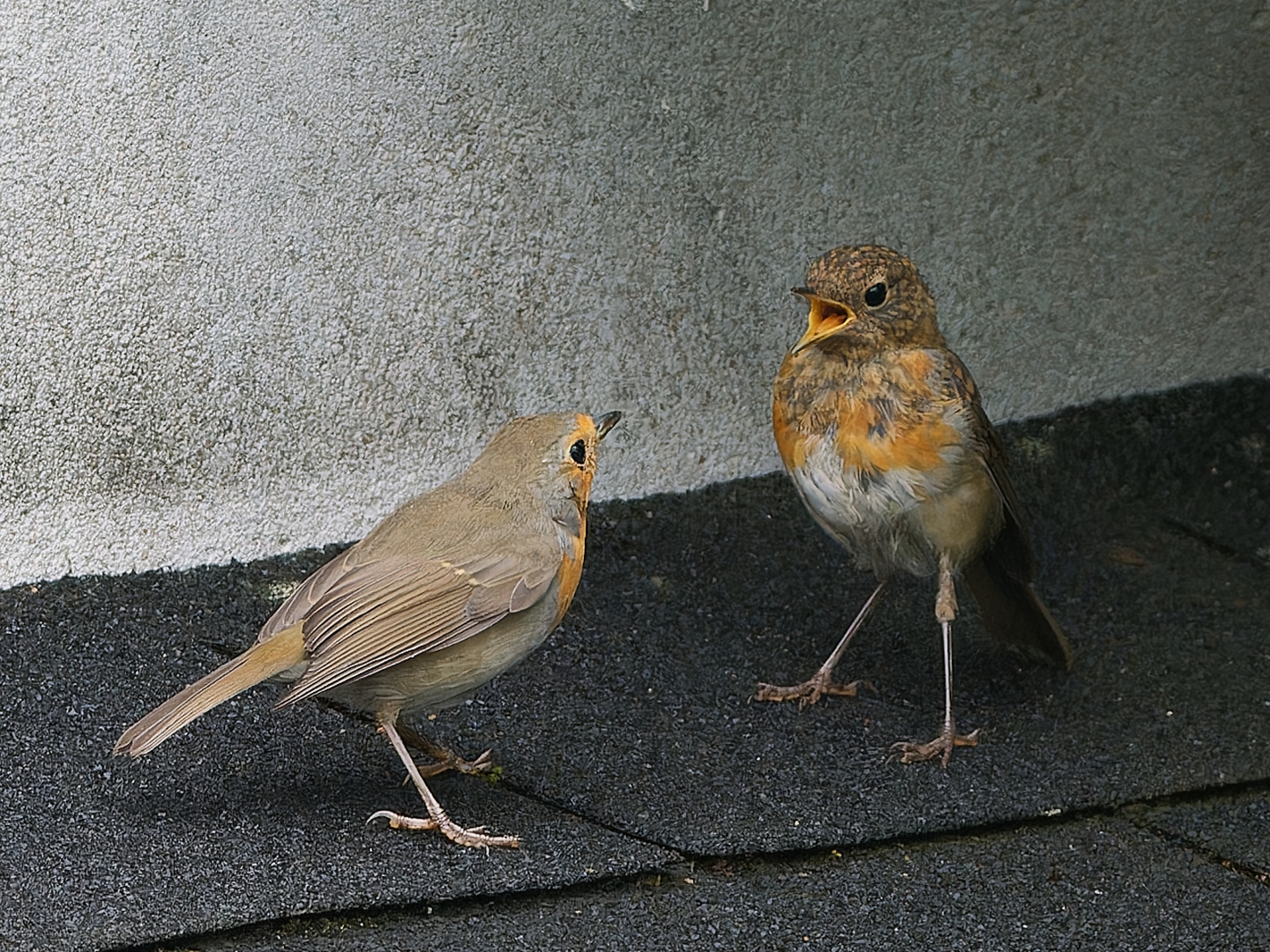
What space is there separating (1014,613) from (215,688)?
2.39 meters

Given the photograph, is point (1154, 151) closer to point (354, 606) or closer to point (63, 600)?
point (354, 606)

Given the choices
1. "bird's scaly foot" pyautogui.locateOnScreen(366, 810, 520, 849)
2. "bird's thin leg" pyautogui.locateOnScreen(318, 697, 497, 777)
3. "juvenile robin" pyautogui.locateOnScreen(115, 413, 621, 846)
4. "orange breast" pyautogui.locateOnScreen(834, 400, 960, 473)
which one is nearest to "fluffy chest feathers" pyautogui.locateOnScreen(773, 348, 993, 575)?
"orange breast" pyautogui.locateOnScreen(834, 400, 960, 473)

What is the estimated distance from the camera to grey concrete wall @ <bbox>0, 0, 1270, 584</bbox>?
465 cm

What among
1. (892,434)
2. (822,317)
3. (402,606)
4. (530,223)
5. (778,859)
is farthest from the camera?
(530,223)

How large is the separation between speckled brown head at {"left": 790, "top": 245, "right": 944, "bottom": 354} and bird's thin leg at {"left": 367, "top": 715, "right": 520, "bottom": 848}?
1519 mm

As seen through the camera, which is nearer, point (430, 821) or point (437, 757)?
point (430, 821)

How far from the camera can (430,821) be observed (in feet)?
11.6

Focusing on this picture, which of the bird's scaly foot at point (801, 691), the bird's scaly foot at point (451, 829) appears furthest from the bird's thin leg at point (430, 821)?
the bird's scaly foot at point (801, 691)

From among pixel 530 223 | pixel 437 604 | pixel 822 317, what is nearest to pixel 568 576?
pixel 437 604

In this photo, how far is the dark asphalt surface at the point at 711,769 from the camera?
329cm

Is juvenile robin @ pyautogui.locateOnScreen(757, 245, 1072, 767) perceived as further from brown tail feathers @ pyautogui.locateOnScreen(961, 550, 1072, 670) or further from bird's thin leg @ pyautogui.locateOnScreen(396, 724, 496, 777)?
bird's thin leg @ pyautogui.locateOnScreen(396, 724, 496, 777)

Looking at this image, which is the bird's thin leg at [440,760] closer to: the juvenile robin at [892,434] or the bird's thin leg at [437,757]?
the bird's thin leg at [437,757]

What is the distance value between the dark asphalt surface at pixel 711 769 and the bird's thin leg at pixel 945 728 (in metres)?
0.06

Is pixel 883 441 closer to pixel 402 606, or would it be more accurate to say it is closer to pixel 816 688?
pixel 816 688
